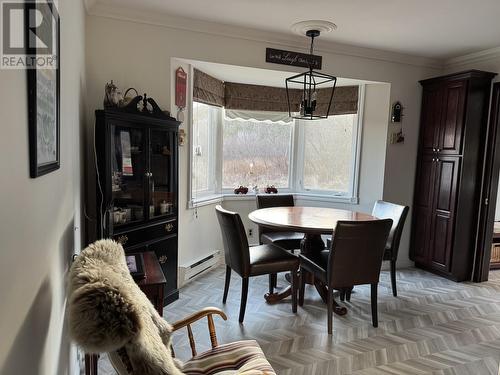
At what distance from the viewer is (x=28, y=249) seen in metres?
0.95

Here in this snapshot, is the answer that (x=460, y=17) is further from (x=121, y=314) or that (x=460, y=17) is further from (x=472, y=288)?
(x=121, y=314)

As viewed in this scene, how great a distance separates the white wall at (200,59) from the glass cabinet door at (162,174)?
30cm

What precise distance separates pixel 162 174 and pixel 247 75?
147 centimetres

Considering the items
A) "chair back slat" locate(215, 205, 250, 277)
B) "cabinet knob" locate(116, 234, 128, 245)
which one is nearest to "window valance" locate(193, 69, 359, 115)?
"chair back slat" locate(215, 205, 250, 277)

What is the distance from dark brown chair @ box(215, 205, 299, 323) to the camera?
2.65 meters

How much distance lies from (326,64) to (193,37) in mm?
1353

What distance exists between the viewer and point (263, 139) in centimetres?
439

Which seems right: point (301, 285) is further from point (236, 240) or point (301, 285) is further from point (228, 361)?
point (228, 361)

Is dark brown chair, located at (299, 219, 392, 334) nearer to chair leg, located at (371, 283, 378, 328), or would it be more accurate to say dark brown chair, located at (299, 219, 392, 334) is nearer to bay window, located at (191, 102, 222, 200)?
chair leg, located at (371, 283, 378, 328)

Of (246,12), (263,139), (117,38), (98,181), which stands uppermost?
A: (246,12)

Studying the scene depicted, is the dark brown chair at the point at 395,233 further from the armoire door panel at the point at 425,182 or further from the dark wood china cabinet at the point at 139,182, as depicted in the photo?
the dark wood china cabinet at the point at 139,182

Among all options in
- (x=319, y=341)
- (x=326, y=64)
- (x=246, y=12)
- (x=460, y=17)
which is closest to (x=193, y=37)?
(x=246, y=12)

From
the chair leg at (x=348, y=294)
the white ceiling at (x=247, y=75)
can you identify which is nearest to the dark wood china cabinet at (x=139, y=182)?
the white ceiling at (x=247, y=75)

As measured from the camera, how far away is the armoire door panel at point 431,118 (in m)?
3.80
